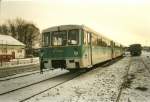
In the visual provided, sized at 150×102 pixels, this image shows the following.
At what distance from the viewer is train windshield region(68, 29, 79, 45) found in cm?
1670

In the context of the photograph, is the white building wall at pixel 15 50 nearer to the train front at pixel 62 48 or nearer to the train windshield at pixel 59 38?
the train front at pixel 62 48

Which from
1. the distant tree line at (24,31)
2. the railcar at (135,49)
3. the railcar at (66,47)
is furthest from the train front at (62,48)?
the distant tree line at (24,31)

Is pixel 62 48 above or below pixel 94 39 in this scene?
below

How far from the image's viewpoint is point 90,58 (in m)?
18.8

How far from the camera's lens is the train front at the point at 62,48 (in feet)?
54.0

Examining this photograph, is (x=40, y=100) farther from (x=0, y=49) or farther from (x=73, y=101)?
(x=0, y=49)

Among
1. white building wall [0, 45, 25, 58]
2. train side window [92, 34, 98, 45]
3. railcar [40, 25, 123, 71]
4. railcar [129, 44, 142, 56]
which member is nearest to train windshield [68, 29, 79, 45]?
railcar [40, 25, 123, 71]

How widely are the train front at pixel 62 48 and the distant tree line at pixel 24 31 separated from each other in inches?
3521

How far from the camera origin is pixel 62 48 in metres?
16.9

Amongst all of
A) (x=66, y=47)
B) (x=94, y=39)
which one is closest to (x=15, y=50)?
(x=94, y=39)

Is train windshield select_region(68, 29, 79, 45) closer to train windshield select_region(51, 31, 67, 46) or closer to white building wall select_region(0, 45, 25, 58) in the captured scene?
train windshield select_region(51, 31, 67, 46)

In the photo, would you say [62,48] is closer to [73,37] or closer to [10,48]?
[73,37]

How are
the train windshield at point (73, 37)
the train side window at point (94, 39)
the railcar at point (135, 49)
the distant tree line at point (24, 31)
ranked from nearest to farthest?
the train windshield at point (73, 37) < the train side window at point (94, 39) < the railcar at point (135, 49) < the distant tree line at point (24, 31)

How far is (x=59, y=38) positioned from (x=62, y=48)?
0.72 metres
